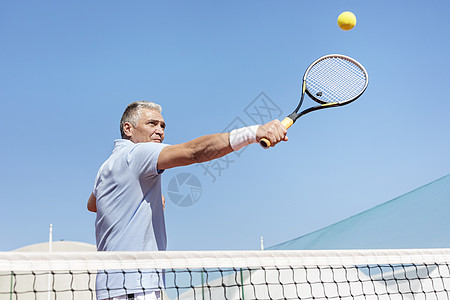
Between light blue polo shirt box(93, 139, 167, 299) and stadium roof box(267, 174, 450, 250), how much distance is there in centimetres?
666

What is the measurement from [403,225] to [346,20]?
497cm

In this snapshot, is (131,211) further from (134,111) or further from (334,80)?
(334,80)

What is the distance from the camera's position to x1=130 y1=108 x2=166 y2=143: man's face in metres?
3.29

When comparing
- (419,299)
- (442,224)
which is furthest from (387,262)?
(442,224)

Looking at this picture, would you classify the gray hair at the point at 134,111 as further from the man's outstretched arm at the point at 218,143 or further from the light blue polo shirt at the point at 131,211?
the man's outstretched arm at the point at 218,143

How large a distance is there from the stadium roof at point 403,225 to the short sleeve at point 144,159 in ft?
22.4

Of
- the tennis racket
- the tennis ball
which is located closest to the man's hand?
the tennis racket

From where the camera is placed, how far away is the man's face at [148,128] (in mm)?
3293

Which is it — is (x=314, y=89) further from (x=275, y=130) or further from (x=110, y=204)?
(x=110, y=204)

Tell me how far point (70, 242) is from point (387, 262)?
46.1 feet

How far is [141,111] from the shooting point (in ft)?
11.0

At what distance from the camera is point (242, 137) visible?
257cm

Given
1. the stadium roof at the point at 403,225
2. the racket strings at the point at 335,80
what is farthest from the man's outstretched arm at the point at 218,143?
the stadium roof at the point at 403,225

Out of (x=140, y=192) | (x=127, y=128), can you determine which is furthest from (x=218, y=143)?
(x=127, y=128)
